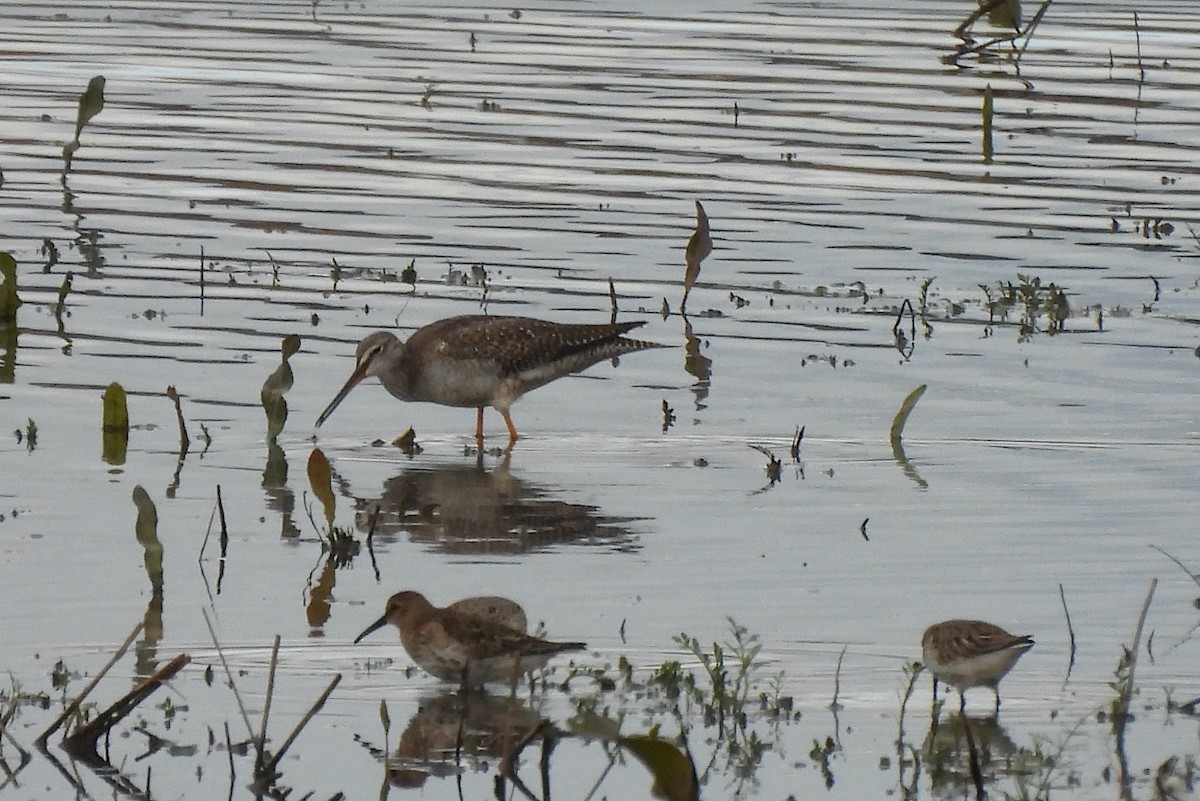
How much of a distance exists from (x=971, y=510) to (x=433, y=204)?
9.76m

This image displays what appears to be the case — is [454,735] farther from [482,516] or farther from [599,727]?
[482,516]

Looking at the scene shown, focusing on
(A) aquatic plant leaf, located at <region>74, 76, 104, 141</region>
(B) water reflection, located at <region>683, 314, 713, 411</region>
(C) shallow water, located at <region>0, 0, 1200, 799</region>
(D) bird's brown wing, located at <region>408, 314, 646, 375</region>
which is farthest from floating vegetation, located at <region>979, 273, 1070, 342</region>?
(A) aquatic plant leaf, located at <region>74, 76, 104, 141</region>

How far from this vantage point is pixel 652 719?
862 centimetres

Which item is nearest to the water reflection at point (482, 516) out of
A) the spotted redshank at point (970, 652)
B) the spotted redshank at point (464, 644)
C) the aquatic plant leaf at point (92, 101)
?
the spotted redshank at point (464, 644)

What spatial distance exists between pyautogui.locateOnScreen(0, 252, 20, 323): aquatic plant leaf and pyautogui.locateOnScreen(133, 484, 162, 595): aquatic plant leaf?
626cm

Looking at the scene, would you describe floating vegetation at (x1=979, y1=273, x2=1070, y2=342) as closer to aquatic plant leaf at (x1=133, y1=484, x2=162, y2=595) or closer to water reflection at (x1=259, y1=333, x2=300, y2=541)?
water reflection at (x1=259, y1=333, x2=300, y2=541)

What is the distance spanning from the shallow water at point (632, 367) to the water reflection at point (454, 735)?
0.10 metres

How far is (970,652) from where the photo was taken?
27.7 ft

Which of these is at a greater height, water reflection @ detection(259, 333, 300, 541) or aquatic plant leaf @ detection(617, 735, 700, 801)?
water reflection @ detection(259, 333, 300, 541)

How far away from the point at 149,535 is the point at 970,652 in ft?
11.6

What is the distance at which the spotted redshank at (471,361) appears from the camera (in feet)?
46.1

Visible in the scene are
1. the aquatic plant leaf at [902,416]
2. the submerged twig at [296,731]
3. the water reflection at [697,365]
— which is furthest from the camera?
the water reflection at [697,365]

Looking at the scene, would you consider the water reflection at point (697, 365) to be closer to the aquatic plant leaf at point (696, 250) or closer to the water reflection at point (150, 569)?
the aquatic plant leaf at point (696, 250)

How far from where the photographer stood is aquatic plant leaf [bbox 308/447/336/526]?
10.9 m
